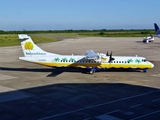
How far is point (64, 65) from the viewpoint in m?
39.5

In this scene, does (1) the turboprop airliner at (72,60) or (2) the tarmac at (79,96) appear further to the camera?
(1) the turboprop airliner at (72,60)

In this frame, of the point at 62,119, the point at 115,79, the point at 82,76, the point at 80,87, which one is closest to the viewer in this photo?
the point at 62,119

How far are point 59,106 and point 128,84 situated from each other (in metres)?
12.4

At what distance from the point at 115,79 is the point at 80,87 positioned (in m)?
7.15

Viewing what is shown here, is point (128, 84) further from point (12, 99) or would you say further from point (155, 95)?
point (12, 99)

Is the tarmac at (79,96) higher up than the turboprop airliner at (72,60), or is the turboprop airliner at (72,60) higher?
the turboprop airliner at (72,60)

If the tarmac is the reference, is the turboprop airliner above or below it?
above

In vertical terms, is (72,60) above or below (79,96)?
above

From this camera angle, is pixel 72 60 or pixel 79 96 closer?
pixel 79 96

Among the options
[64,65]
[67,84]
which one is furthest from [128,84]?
[64,65]

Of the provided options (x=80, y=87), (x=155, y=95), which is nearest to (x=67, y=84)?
(x=80, y=87)

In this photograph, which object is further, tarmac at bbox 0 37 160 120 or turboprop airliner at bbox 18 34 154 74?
turboprop airliner at bbox 18 34 154 74

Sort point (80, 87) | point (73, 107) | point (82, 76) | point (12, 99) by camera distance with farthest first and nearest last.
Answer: point (82, 76) < point (80, 87) < point (12, 99) < point (73, 107)

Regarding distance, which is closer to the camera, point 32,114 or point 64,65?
point 32,114
